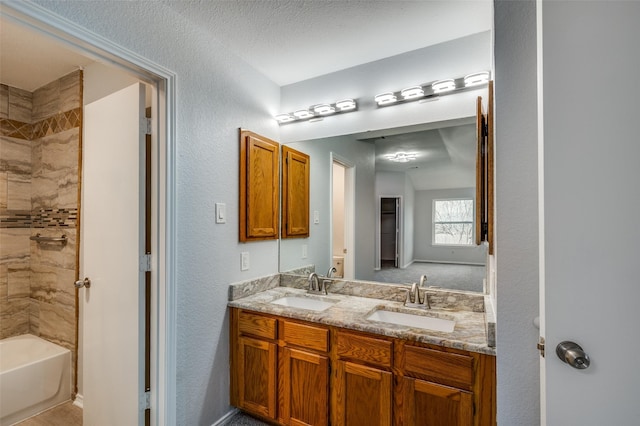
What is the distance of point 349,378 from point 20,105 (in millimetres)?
3504

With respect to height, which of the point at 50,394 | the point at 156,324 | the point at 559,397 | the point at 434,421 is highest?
the point at 559,397

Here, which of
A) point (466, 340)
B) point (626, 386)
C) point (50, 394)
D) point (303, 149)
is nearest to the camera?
point (626, 386)

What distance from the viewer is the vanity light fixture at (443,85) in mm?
1869

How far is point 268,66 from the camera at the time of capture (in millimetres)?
2270

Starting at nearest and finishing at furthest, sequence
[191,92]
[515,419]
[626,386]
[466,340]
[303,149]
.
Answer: [626,386] → [515,419] → [466,340] → [191,92] → [303,149]

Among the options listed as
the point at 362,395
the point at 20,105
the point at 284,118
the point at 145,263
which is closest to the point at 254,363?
the point at 362,395

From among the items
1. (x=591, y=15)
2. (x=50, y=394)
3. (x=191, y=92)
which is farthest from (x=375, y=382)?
(x=50, y=394)

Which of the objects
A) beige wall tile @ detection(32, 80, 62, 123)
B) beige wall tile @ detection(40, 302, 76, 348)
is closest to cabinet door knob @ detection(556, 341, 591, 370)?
beige wall tile @ detection(40, 302, 76, 348)

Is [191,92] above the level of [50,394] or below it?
above

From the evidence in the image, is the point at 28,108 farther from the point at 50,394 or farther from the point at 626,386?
the point at 626,386

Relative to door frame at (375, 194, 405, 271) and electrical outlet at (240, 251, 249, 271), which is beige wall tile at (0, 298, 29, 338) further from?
door frame at (375, 194, 405, 271)

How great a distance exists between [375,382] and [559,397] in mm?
973

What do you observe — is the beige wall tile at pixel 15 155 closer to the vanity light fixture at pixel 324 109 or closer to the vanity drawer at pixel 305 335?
the vanity light fixture at pixel 324 109

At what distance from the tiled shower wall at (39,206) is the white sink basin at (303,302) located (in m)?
1.65
